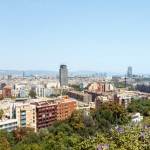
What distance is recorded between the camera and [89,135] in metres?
6.40

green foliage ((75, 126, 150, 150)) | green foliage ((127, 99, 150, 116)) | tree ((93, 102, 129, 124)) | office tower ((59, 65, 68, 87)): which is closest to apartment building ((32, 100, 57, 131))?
tree ((93, 102, 129, 124))

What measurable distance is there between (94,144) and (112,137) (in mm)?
378

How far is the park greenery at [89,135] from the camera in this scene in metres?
3.79

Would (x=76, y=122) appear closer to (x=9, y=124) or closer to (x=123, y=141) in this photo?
(x=9, y=124)

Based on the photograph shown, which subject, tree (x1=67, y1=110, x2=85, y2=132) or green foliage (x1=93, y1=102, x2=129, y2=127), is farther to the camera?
green foliage (x1=93, y1=102, x2=129, y2=127)

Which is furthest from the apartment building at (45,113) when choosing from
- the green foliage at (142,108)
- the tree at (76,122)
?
the green foliage at (142,108)

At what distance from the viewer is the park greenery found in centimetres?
379

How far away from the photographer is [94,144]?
3816 millimetres

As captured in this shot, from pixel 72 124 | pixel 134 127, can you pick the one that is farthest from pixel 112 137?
pixel 72 124

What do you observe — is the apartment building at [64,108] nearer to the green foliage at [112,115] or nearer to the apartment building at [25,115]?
the apartment building at [25,115]

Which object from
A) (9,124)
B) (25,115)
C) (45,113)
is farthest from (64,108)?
(9,124)

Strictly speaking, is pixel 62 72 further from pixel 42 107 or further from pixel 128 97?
pixel 42 107

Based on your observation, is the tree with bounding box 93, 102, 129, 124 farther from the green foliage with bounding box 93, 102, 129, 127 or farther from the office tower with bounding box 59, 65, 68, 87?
the office tower with bounding box 59, 65, 68, 87

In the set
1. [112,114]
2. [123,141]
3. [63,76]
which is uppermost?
[123,141]
